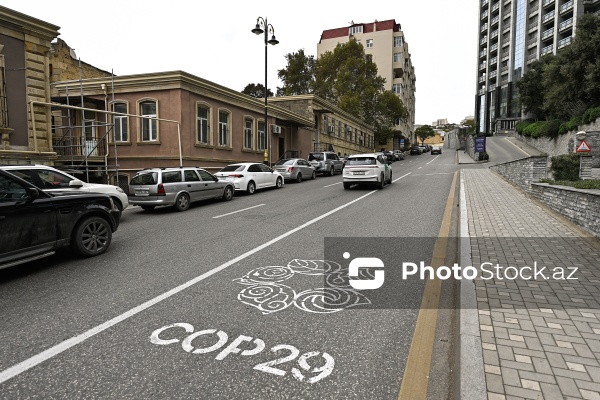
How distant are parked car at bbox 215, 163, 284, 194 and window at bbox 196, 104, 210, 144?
503cm

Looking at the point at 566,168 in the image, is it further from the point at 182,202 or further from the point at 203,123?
the point at 203,123

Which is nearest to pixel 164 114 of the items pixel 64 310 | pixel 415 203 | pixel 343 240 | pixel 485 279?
pixel 415 203

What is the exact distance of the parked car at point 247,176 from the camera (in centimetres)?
1664

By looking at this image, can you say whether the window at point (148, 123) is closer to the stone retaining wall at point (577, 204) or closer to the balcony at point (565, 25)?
the stone retaining wall at point (577, 204)

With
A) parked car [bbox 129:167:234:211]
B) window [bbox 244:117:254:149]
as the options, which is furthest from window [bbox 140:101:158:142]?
parked car [bbox 129:167:234:211]

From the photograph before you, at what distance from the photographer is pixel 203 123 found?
21656 mm

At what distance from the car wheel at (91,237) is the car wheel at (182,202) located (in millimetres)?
5451

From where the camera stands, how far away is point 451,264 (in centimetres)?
576

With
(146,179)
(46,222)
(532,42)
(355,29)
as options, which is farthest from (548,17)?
(46,222)

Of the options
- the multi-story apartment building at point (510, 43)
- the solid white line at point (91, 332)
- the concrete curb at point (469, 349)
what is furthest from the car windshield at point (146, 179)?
the multi-story apartment building at point (510, 43)

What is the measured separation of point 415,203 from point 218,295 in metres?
9.31

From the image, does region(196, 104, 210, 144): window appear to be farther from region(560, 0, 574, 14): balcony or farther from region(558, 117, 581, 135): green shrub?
region(560, 0, 574, 14): balcony

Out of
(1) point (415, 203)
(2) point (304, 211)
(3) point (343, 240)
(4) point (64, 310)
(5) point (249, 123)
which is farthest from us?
(5) point (249, 123)

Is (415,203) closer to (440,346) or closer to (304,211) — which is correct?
(304,211)
